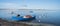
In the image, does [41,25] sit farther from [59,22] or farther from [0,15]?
[0,15]

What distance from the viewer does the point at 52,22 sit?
1.37 m

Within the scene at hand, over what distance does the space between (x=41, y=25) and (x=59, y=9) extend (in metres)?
0.36

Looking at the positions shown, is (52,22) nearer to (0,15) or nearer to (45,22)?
(45,22)

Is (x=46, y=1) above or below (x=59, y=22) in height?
above

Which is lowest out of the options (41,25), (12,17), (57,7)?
(41,25)

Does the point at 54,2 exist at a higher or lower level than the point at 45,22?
higher

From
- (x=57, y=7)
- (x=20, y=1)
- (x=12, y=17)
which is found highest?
(x=20, y=1)

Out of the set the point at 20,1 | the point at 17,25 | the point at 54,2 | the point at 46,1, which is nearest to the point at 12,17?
the point at 17,25

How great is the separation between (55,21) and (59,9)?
189mm

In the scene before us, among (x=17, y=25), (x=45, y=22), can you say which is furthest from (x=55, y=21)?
(x=17, y=25)

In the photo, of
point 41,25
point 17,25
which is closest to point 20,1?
point 17,25

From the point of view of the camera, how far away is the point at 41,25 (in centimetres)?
140

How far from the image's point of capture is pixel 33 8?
1395 mm

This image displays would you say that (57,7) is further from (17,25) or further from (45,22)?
(17,25)
